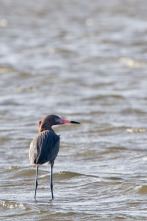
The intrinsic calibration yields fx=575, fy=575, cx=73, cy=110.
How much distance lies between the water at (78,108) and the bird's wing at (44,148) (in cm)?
56

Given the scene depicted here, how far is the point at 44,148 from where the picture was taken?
7.56m

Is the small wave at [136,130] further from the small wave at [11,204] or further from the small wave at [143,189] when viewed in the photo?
the small wave at [11,204]

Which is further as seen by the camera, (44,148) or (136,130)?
(136,130)

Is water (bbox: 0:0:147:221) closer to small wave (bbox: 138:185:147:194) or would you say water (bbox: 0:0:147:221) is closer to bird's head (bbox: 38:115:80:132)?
small wave (bbox: 138:185:147:194)

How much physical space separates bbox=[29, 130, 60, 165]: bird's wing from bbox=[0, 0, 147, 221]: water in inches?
22.2

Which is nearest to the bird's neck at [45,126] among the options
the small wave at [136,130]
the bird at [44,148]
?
the bird at [44,148]

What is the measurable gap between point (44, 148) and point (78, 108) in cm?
586

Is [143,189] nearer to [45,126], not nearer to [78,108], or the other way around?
[45,126]

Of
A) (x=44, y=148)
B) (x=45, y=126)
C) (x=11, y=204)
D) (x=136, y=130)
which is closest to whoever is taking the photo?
(x=11, y=204)

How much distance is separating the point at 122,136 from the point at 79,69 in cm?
668

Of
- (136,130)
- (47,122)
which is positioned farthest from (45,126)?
(136,130)

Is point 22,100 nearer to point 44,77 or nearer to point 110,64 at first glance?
point 44,77

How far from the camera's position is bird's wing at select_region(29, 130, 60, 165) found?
292 inches

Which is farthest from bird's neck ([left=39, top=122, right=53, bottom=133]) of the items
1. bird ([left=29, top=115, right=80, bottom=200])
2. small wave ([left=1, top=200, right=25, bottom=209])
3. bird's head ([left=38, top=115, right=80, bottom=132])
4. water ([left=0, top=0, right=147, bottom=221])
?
small wave ([left=1, top=200, right=25, bottom=209])
